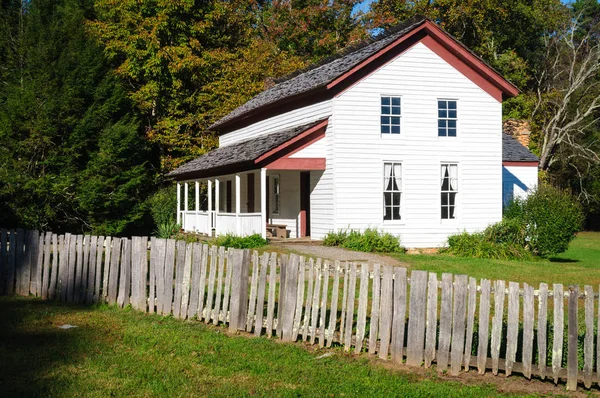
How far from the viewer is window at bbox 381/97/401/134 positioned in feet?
75.5

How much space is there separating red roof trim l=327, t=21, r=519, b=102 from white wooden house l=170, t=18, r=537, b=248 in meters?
0.04

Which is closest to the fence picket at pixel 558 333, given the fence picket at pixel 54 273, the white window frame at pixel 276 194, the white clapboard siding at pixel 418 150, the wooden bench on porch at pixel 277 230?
the fence picket at pixel 54 273

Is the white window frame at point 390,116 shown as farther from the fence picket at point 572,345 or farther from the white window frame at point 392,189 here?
the fence picket at point 572,345

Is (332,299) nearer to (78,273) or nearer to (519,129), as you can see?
(78,273)

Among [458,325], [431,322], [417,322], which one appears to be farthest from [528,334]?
[417,322]

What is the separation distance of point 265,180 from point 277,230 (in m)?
2.38

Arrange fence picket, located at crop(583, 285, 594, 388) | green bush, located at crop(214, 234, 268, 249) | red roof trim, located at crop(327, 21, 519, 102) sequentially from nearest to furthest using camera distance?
fence picket, located at crop(583, 285, 594, 388) < green bush, located at crop(214, 234, 268, 249) < red roof trim, located at crop(327, 21, 519, 102)

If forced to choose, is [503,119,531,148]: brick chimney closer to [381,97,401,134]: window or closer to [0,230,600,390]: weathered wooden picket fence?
[381,97,401,134]: window

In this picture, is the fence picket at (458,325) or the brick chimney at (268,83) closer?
the fence picket at (458,325)

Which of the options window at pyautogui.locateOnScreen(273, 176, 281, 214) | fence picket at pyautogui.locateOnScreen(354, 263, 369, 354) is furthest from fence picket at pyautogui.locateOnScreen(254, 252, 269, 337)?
window at pyautogui.locateOnScreen(273, 176, 281, 214)

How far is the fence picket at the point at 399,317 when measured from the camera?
785cm

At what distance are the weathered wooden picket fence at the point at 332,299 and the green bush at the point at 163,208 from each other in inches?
734

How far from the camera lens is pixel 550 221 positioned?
21.9 meters

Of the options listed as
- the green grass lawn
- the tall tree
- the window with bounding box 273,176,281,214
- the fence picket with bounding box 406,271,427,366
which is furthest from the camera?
the window with bounding box 273,176,281,214
